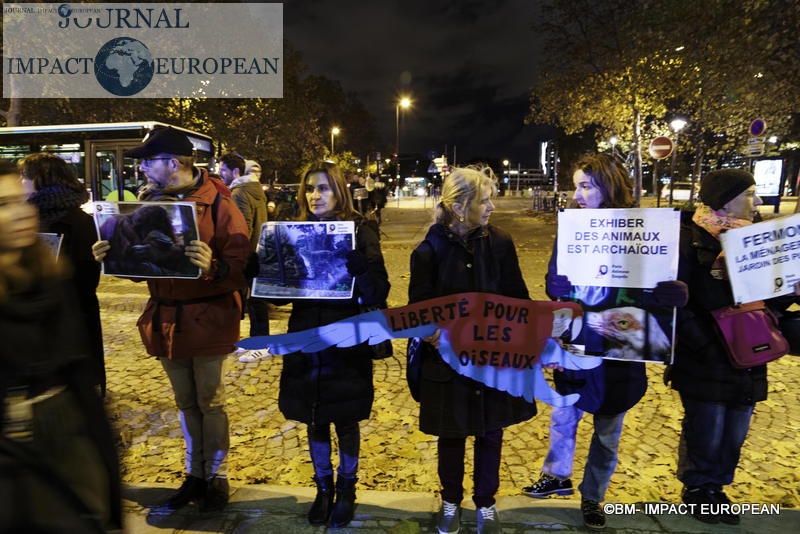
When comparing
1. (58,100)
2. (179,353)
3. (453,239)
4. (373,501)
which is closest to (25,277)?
(179,353)

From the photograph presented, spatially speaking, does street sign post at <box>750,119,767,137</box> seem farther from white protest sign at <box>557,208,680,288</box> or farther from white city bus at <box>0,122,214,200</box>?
white city bus at <box>0,122,214,200</box>

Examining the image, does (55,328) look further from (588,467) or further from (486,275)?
(588,467)

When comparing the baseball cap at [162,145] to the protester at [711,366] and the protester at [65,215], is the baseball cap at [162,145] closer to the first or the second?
the protester at [65,215]

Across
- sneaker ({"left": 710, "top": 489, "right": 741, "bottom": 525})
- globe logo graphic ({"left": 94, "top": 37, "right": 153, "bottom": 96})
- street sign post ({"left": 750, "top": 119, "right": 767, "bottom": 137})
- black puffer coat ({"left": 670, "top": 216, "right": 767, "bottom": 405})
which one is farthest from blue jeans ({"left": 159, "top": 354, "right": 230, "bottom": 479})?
globe logo graphic ({"left": 94, "top": 37, "right": 153, "bottom": 96})

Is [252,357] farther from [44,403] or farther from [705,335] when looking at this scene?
[705,335]

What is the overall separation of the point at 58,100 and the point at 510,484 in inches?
864

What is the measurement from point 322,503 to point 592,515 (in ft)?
5.15

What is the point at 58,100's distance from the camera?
1852cm

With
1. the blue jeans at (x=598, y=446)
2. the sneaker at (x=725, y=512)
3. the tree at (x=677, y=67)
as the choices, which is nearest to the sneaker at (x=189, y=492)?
the blue jeans at (x=598, y=446)

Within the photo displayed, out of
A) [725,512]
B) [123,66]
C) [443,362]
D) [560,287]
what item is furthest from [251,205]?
[123,66]

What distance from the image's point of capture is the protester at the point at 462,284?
2574 millimetres

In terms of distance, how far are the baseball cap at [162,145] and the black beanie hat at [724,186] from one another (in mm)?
2982

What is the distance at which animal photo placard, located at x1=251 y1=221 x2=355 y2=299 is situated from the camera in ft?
8.89

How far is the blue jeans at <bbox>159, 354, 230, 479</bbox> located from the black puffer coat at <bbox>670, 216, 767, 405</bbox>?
2.71 metres
